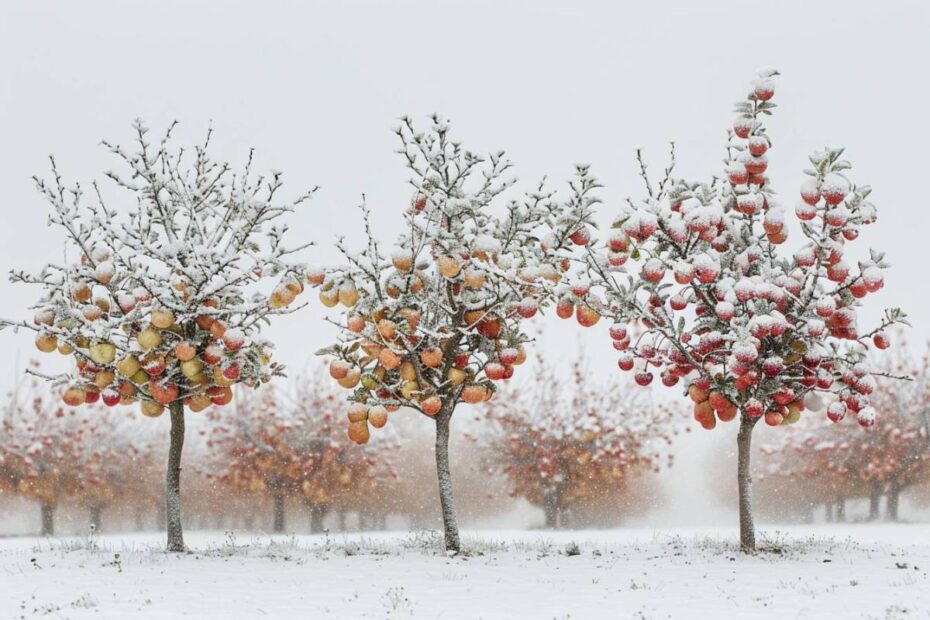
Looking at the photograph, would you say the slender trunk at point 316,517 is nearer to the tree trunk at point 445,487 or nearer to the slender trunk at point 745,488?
the tree trunk at point 445,487

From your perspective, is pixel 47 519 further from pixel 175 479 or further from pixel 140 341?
pixel 140 341

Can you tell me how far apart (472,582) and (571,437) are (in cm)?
1357

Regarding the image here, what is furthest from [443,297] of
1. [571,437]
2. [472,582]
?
[571,437]

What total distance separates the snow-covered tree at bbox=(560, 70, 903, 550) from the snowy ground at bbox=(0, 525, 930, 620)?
1.61 m

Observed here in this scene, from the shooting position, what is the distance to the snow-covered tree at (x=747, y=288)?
373 inches

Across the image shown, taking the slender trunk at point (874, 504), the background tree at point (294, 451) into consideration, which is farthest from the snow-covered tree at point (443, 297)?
the slender trunk at point (874, 504)

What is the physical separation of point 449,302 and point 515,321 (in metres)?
0.97

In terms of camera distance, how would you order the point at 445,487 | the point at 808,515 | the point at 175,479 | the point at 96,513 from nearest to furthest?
the point at 445,487 < the point at 175,479 < the point at 96,513 < the point at 808,515

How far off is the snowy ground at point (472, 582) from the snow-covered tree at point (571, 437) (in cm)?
1003

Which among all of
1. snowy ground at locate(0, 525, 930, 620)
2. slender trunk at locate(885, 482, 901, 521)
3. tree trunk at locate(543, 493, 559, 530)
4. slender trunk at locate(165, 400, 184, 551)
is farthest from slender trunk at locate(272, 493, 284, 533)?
slender trunk at locate(885, 482, 901, 521)

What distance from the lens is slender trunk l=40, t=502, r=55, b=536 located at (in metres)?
23.5

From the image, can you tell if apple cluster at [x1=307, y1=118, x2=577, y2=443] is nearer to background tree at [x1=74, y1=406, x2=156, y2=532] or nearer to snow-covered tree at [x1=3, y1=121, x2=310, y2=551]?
snow-covered tree at [x1=3, y1=121, x2=310, y2=551]

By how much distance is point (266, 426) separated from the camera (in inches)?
886

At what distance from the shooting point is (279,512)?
23.7 m
